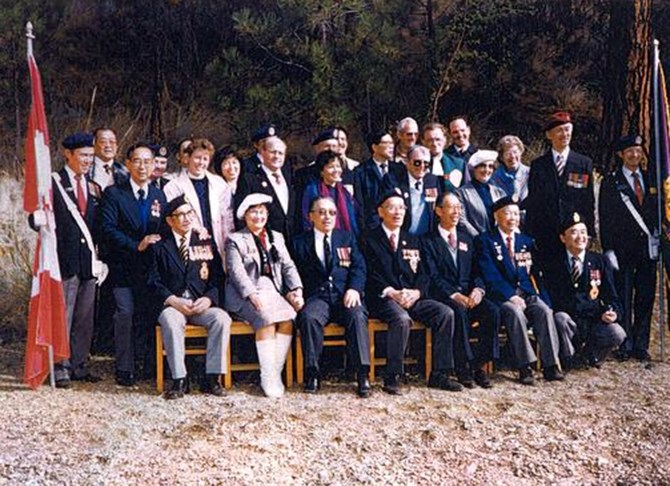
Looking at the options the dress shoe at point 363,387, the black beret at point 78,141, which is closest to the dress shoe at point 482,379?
the dress shoe at point 363,387

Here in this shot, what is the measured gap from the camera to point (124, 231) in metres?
5.66

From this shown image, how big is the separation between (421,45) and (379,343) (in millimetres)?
5378

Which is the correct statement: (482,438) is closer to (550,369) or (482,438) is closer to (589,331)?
(550,369)

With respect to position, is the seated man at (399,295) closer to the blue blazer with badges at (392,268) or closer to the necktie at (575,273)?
the blue blazer with badges at (392,268)

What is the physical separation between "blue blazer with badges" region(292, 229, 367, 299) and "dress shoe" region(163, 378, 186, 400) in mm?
1041

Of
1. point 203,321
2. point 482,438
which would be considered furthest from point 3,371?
point 482,438

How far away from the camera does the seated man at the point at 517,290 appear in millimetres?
5504

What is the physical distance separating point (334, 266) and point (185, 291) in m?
1.00

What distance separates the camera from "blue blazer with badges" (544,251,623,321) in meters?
5.86

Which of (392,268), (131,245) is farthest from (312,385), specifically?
(131,245)

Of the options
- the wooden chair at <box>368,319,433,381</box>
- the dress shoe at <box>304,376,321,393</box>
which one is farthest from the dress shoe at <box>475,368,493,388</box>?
the dress shoe at <box>304,376,321,393</box>

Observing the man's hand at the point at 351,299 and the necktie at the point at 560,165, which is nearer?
the man's hand at the point at 351,299

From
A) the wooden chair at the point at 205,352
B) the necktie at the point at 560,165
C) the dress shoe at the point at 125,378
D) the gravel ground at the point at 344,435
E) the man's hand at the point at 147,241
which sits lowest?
the gravel ground at the point at 344,435

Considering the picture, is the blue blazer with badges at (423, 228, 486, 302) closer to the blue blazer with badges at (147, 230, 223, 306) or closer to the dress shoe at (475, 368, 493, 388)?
the dress shoe at (475, 368, 493, 388)
